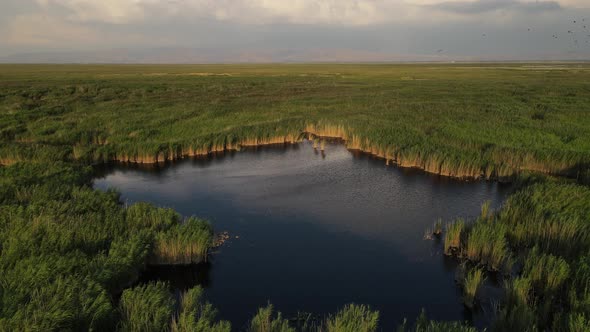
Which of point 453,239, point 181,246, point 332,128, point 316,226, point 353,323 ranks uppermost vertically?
point 332,128

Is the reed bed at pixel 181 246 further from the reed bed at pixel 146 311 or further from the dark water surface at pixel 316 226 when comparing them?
the reed bed at pixel 146 311

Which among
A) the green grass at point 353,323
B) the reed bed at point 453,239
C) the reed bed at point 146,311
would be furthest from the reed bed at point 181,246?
the reed bed at point 453,239

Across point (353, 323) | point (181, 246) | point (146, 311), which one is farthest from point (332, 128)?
point (146, 311)

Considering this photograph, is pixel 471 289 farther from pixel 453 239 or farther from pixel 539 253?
pixel 453 239

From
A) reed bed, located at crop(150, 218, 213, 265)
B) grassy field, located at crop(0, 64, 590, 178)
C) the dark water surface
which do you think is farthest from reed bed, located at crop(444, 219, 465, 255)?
grassy field, located at crop(0, 64, 590, 178)

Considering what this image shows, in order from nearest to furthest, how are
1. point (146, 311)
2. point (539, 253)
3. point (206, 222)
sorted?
point (146, 311) → point (539, 253) → point (206, 222)

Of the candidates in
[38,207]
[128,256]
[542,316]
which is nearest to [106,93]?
[38,207]

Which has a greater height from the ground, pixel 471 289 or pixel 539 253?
pixel 539 253
